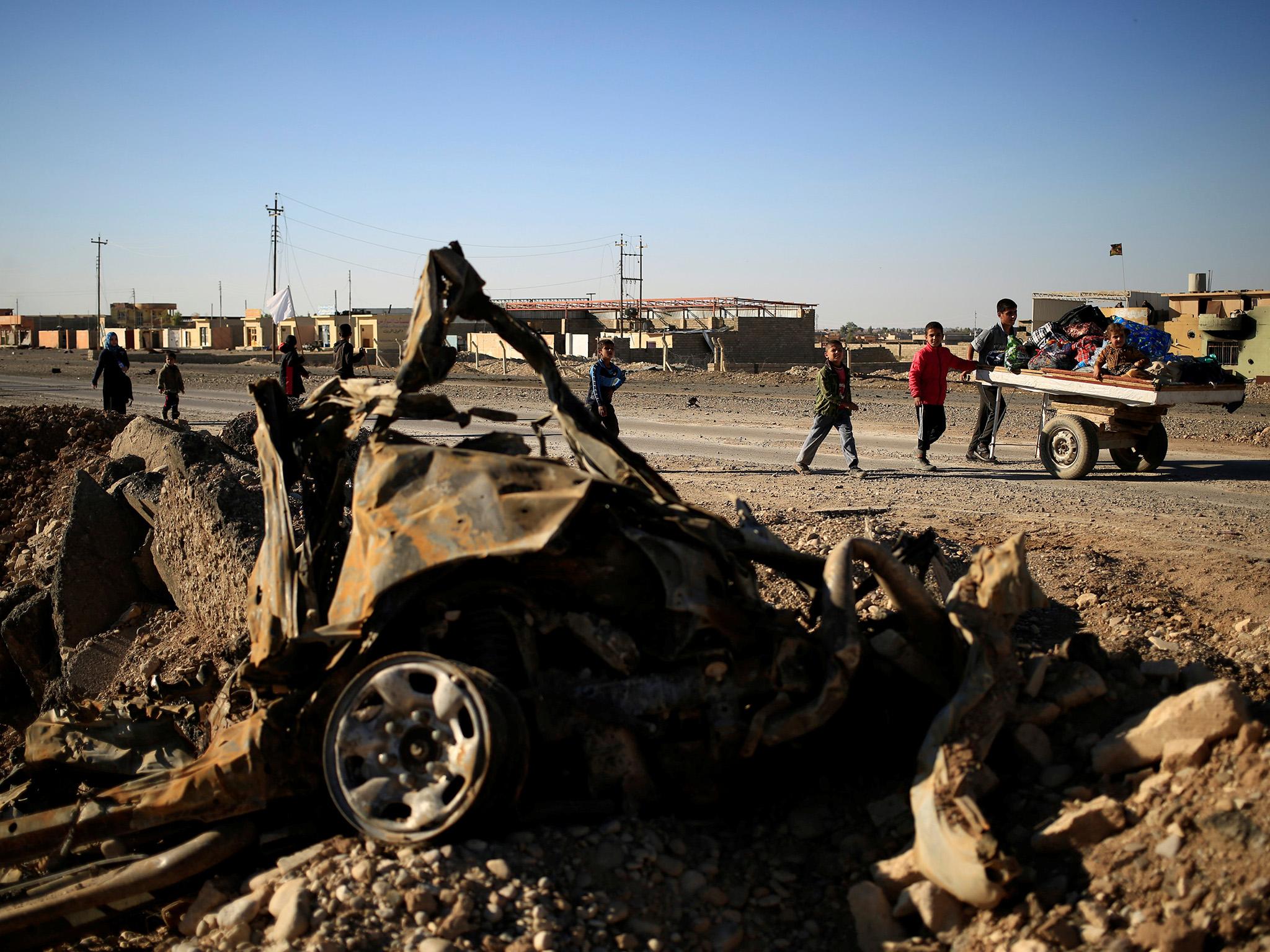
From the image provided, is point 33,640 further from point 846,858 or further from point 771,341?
point 771,341

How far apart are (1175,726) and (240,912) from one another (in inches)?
120

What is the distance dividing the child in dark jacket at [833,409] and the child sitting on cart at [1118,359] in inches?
104

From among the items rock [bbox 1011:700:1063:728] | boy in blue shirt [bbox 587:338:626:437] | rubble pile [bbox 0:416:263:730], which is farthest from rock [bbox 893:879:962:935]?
boy in blue shirt [bbox 587:338:626:437]

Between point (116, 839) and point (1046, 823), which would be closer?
point (1046, 823)

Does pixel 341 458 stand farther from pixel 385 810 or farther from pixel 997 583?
pixel 997 583

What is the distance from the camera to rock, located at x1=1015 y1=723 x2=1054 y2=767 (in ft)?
11.1

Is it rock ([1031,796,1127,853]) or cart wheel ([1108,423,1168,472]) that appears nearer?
rock ([1031,796,1127,853])

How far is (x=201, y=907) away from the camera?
338 cm

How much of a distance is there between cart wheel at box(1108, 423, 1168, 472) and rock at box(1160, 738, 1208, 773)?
907cm

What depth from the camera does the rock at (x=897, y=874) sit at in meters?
3.03

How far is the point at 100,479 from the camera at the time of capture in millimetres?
8469

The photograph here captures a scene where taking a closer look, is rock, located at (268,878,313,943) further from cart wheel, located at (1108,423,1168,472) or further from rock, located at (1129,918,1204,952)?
cart wheel, located at (1108,423,1168,472)

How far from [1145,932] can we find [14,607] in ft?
27.5

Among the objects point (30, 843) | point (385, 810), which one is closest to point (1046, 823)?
point (385, 810)
